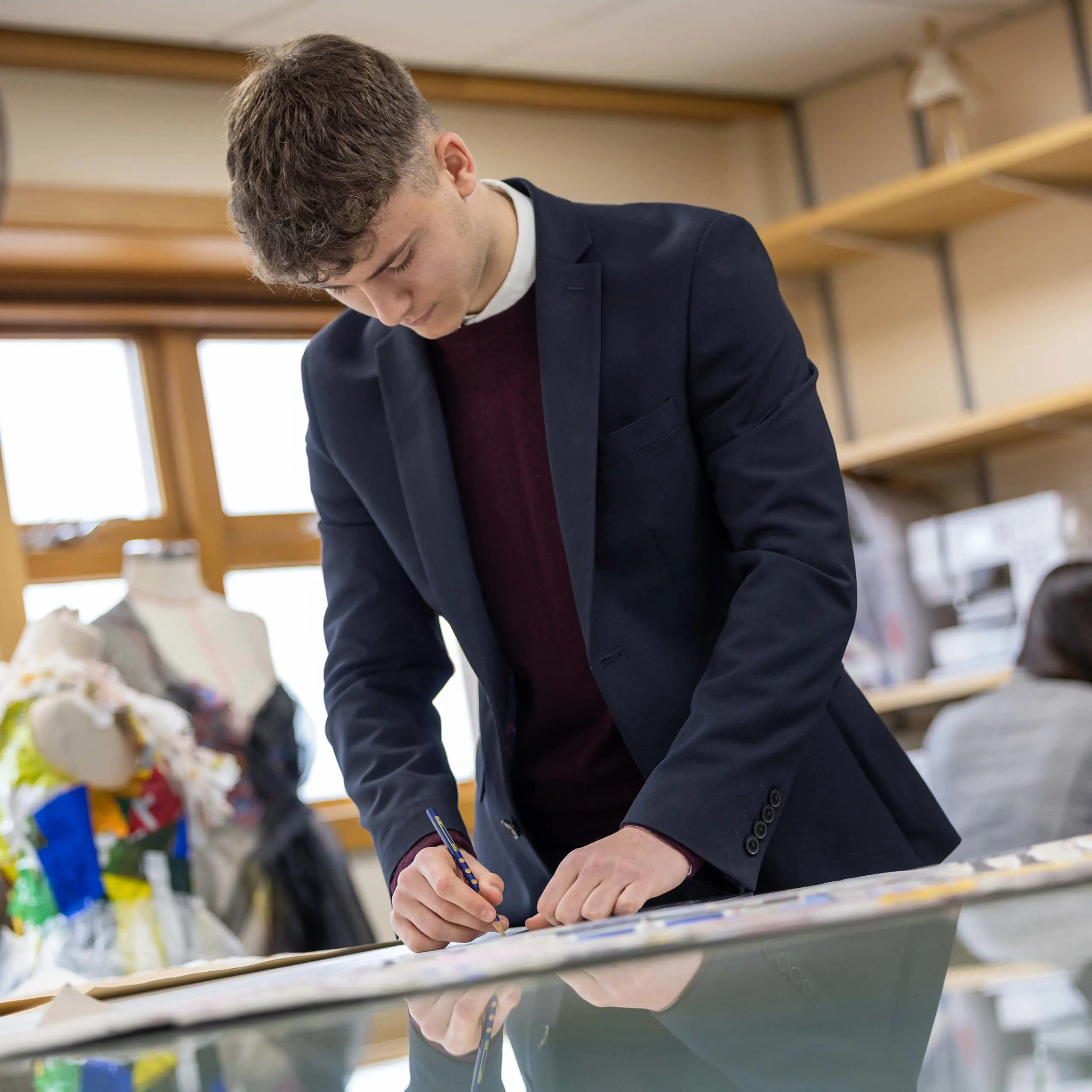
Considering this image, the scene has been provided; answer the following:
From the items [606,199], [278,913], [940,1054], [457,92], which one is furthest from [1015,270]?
[940,1054]

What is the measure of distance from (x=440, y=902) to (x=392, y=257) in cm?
47

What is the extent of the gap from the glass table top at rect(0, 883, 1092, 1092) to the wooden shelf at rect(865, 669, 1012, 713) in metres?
3.12

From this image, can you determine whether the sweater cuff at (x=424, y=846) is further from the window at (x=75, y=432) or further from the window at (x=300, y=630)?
the window at (x=300, y=630)

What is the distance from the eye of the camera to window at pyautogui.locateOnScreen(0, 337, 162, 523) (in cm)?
373

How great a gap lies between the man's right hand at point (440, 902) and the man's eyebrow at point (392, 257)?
43 cm

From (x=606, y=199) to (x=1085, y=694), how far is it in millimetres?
2359

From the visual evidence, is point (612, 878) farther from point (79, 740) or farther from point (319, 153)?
point (79, 740)

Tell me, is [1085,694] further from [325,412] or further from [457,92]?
[457,92]

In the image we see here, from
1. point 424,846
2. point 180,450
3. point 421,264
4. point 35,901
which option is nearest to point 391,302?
point 421,264

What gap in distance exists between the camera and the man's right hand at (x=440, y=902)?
3.44 feet

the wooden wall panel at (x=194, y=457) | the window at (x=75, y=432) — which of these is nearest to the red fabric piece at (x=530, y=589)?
the window at (x=75, y=432)

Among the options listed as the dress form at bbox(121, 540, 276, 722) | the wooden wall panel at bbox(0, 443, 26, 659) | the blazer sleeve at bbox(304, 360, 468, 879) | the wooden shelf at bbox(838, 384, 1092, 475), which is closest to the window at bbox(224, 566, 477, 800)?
the wooden wall panel at bbox(0, 443, 26, 659)

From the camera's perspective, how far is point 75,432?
12.5ft

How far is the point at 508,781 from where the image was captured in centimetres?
123
